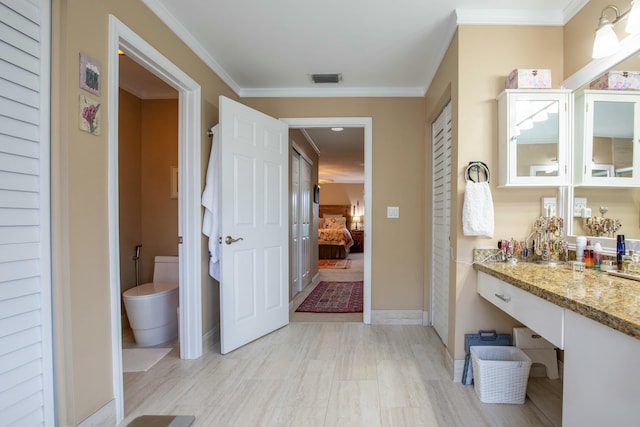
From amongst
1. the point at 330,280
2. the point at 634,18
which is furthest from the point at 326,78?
the point at 330,280

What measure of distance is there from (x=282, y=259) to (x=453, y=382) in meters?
1.78

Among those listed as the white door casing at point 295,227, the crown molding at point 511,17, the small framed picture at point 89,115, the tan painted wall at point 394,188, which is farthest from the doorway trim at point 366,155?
the small framed picture at point 89,115

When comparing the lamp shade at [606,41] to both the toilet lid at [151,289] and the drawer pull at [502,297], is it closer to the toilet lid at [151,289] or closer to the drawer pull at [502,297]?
the drawer pull at [502,297]

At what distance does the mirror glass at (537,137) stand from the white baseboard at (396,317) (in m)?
1.85

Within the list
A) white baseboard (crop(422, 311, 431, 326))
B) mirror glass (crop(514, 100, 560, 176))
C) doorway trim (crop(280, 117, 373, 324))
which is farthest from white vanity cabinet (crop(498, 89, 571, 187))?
white baseboard (crop(422, 311, 431, 326))

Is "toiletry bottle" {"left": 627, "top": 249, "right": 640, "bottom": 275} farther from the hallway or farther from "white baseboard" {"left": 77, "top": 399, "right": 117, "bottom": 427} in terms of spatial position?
"white baseboard" {"left": 77, "top": 399, "right": 117, "bottom": 427}

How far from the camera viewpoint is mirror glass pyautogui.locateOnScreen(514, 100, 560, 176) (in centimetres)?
186

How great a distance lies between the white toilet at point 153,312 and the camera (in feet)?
8.37

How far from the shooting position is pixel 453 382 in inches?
80.0

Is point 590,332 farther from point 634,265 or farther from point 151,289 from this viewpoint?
point 151,289

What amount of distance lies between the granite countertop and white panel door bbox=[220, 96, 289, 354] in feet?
5.96

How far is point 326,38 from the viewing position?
2279mm

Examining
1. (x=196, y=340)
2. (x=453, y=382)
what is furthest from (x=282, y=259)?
(x=453, y=382)

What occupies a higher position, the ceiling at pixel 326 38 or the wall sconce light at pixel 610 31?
the ceiling at pixel 326 38
